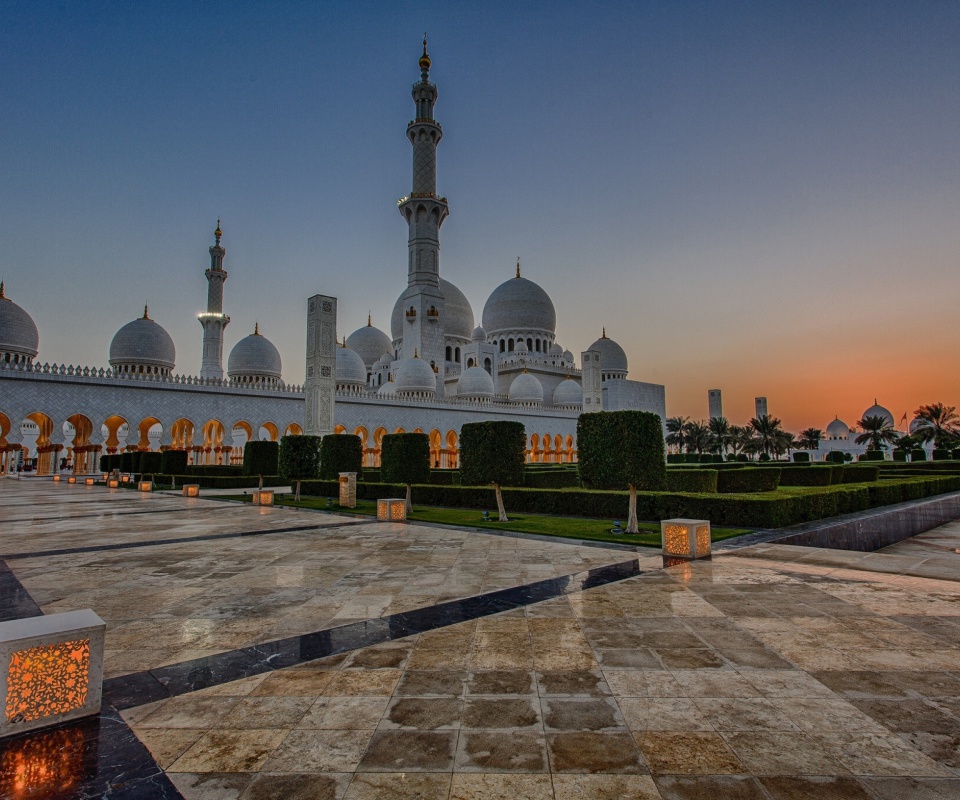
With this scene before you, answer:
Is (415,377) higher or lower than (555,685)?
higher

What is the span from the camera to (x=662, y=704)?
2.94 metres

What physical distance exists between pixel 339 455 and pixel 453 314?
3461 centimetres

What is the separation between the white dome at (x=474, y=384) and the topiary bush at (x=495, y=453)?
30555 millimetres

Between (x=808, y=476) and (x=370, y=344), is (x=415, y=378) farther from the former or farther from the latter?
(x=808, y=476)

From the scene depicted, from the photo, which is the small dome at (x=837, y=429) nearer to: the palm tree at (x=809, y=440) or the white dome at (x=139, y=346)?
the palm tree at (x=809, y=440)

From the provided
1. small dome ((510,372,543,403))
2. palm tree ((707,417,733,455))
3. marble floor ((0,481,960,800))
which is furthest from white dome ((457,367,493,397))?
marble floor ((0,481,960,800))

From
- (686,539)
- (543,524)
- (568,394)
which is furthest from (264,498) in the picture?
(568,394)

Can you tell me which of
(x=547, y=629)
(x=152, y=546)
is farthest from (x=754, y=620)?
(x=152, y=546)

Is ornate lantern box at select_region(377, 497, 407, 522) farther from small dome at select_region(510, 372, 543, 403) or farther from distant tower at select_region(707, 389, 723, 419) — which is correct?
distant tower at select_region(707, 389, 723, 419)

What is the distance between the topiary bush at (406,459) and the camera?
15.2m

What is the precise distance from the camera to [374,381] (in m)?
51.6

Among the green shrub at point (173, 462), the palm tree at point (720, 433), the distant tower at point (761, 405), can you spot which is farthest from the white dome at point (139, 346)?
the distant tower at point (761, 405)

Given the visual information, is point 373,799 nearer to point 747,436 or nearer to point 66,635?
point 66,635

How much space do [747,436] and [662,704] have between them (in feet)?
174
